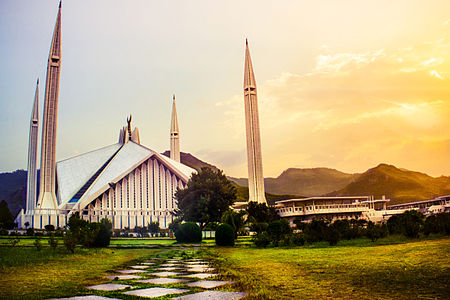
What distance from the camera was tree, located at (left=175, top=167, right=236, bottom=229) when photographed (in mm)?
24906

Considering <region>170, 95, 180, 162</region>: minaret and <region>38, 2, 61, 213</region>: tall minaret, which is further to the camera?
<region>170, 95, 180, 162</region>: minaret

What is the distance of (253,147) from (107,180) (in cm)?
1604

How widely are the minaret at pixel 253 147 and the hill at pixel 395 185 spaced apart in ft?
155

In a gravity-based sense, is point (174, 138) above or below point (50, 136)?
above

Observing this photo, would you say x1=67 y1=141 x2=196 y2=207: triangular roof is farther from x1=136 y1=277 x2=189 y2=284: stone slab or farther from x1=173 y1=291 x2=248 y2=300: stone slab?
x1=173 y1=291 x2=248 y2=300: stone slab

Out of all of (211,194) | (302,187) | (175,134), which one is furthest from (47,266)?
(302,187)

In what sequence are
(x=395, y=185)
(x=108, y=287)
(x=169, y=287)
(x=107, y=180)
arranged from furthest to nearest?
(x=395, y=185) < (x=107, y=180) < (x=108, y=287) < (x=169, y=287)

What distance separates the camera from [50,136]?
34.8 meters

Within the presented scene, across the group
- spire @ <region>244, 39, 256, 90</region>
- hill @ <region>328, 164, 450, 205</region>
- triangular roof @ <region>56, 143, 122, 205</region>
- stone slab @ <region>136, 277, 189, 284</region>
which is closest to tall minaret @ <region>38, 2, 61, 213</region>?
triangular roof @ <region>56, 143, 122, 205</region>

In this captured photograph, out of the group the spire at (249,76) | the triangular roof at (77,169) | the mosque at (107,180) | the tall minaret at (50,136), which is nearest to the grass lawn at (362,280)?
the mosque at (107,180)

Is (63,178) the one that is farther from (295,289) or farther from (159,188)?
(295,289)

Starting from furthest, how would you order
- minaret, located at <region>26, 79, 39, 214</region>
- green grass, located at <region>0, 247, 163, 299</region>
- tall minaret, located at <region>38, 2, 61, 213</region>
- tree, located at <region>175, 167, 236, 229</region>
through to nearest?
1. minaret, located at <region>26, 79, 39, 214</region>
2. tall minaret, located at <region>38, 2, 61, 213</region>
3. tree, located at <region>175, 167, 236, 229</region>
4. green grass, located at <region>0, 247, 163, 299</region>

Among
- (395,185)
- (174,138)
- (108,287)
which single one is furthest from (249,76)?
(395,185)

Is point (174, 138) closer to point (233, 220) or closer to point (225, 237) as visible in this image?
point (233, 220)
